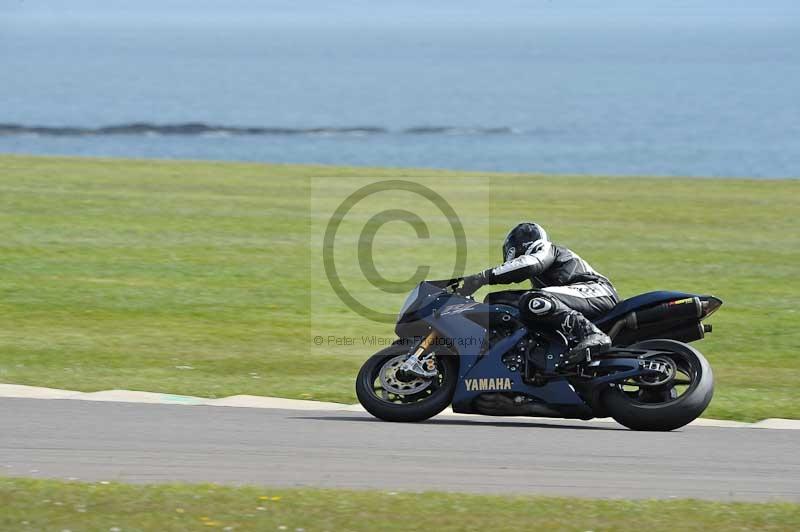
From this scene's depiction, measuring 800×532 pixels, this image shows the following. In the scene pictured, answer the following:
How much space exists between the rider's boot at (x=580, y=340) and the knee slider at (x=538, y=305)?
14 centimetres

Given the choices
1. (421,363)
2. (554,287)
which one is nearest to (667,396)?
(554,287)

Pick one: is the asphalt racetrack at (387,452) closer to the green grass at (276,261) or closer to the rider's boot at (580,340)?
the rider's boot at (580,340)

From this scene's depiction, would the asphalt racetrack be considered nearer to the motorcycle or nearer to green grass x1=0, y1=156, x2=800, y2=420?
the motorcycle

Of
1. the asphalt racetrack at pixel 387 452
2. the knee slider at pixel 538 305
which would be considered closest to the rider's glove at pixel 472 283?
the knee slider at pixel 538 305

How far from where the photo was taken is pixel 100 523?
25.0 ft

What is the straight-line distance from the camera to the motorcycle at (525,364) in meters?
10.7

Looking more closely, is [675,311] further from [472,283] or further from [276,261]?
[276,261]

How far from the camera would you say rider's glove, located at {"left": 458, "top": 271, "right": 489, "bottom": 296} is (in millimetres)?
11086

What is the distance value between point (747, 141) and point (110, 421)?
74.0 metres

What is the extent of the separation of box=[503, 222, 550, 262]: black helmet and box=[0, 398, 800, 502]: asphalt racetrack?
135 centimetres

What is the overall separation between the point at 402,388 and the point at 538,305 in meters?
1.27

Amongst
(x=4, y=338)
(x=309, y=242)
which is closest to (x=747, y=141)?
(x=309, y=242)

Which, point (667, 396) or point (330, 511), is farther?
point (667, 396)

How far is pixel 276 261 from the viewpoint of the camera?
2275 cm
